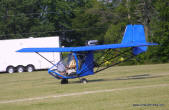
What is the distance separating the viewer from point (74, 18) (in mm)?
67938

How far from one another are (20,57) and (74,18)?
37142 mm

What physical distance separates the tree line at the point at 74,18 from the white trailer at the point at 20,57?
1475cm

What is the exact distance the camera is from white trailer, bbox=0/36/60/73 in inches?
1252

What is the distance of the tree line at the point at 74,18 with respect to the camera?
4684cm

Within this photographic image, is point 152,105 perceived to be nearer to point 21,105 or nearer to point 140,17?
point 21,105

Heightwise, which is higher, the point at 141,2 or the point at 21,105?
the point at 141,2

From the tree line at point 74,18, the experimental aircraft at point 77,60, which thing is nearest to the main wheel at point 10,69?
the experimental aircraft at point 77,60

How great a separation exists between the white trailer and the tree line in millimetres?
14747

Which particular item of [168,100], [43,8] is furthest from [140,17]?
[168,100]

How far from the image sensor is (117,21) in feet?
185

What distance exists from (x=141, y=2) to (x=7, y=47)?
23.9 meters

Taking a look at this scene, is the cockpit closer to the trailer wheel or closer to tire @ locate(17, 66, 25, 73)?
tire @ locate(17, 66, 25, 73)

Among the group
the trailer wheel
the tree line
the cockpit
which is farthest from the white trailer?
the cockpit

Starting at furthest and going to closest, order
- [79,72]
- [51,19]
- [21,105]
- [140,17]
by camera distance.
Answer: [51,19] < [140,17] < [79,72] < [21,105]
